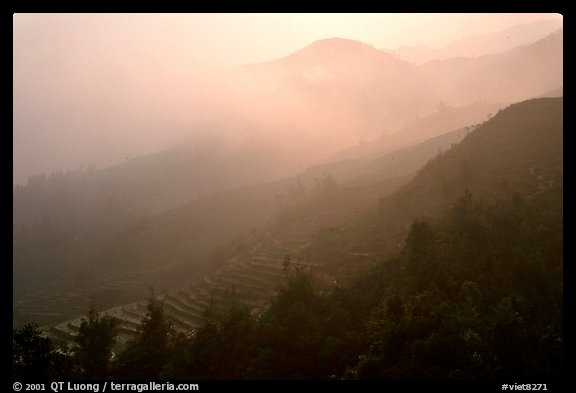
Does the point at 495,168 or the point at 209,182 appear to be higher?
the point at 209,182

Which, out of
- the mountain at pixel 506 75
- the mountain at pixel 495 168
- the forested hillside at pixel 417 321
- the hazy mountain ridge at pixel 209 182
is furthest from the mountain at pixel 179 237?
the mountain at pixel 506 75

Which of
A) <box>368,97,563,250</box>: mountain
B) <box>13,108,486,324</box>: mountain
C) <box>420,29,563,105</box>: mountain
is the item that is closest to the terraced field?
<box>13,108,486,324</box>: mountain

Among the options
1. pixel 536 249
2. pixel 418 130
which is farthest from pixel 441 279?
pixel 418 130

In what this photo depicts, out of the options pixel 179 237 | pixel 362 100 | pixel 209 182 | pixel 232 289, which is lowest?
A: pixel 232 289

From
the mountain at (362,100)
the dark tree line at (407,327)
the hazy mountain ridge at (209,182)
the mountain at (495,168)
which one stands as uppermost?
the mountain at (362,100)

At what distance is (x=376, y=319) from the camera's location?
10.8 metres

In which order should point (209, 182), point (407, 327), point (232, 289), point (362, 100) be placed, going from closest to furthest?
point (407, 327) < point (232, 289) < point (209, 182) < point (362, 100)

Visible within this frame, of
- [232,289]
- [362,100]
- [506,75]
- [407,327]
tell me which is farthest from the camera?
[362,100]

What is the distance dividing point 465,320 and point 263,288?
1790 cm

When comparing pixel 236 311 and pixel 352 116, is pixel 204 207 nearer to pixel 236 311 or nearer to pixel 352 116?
pixel 236 311

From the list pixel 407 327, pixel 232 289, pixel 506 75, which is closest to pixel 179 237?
pixel 232 289

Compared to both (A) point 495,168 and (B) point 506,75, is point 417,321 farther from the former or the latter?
(B) point 506,75

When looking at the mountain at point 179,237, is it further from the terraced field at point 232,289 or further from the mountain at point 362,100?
the mountain at point 362,100

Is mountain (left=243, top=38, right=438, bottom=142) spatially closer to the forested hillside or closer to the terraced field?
the terraced field
